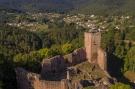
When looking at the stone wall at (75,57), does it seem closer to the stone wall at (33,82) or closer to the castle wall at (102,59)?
the castle wall at (102,59)

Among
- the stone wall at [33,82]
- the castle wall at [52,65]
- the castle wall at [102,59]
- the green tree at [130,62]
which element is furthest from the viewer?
the green tree at [130,62]

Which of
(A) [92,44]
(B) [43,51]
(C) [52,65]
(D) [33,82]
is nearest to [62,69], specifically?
(C) [52,65]

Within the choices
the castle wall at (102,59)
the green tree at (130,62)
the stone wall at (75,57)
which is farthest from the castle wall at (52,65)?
the green tree at (130,62)

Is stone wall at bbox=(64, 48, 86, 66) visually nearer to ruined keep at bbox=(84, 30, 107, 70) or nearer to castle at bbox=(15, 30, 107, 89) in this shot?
castle at bbox=(15, 30, 107, 89)

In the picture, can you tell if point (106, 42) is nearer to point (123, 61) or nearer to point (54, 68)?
point (123, 61)

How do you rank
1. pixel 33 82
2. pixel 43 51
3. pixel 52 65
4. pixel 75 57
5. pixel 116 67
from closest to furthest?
pixel 33 82, pixel 52 65, pixel 75 57, pixel 43 51, pixel 116 67

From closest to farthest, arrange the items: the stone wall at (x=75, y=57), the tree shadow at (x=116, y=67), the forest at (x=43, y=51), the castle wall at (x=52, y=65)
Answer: the forest at (x=43, y=51)
the castle wall at (x=52, y=65)
the stone wall at (x=75, y=57)
the tree shadow at (x=116, y=67)

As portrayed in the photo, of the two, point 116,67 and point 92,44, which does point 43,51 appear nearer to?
point 92,44

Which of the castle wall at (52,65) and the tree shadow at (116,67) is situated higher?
the castle wall at (52,65)
